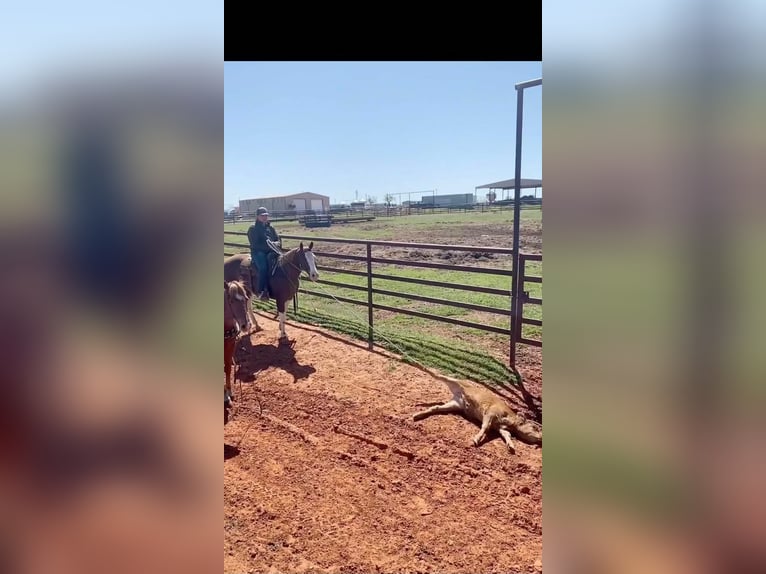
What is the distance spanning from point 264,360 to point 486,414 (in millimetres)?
3140

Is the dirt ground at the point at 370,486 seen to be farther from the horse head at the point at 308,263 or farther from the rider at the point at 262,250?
the rider at the point at 262,250

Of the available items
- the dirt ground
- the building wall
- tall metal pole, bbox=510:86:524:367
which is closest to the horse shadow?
the dirt ground

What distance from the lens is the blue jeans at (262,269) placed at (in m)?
7.21

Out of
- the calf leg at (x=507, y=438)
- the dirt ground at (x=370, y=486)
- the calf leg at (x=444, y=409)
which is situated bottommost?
the dirt ground at (x=370, y=486)

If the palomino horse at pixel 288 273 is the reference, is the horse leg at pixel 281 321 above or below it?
below

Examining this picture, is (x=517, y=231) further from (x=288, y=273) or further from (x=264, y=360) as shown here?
(x=288, y=273)

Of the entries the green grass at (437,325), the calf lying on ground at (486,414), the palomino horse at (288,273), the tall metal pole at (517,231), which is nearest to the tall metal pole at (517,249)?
the tall metal pole at (517,231)

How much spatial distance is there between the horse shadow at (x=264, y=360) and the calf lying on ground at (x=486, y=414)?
6.03 feet

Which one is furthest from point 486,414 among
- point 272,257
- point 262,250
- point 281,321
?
point 262,250

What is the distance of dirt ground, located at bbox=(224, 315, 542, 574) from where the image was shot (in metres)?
2.43
